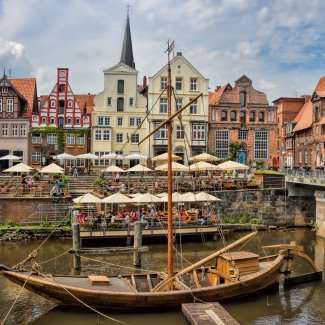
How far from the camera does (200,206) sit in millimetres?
37406

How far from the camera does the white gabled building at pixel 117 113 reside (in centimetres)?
5456

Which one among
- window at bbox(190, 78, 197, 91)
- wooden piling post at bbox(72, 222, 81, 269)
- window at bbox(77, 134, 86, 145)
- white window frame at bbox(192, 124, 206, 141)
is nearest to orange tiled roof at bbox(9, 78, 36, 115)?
window at bbox(77, 134, 86, 145)

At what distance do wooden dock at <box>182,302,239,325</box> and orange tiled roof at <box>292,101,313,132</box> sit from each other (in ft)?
141

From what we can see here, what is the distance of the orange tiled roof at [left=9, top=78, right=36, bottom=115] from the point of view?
5659cm

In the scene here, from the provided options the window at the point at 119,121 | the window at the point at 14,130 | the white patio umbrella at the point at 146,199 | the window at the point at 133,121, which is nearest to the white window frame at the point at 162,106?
the window at the point at 133,121

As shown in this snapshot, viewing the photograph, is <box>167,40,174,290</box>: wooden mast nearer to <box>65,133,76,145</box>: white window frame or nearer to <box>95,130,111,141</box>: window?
<box>95,130,111,141</box>: window

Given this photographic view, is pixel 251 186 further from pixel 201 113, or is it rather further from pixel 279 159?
pixel 279 159

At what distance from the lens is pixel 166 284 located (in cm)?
1888

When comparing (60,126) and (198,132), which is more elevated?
(60,126)

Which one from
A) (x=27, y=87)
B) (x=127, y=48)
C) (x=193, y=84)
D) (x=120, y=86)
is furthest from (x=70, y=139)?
(x=127, y=48)

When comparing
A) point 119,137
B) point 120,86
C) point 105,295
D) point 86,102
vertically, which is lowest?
point 105,295

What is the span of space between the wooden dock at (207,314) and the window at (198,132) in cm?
3818

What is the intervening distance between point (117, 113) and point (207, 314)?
40.2m

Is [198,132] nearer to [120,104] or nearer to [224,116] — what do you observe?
[224,116]
